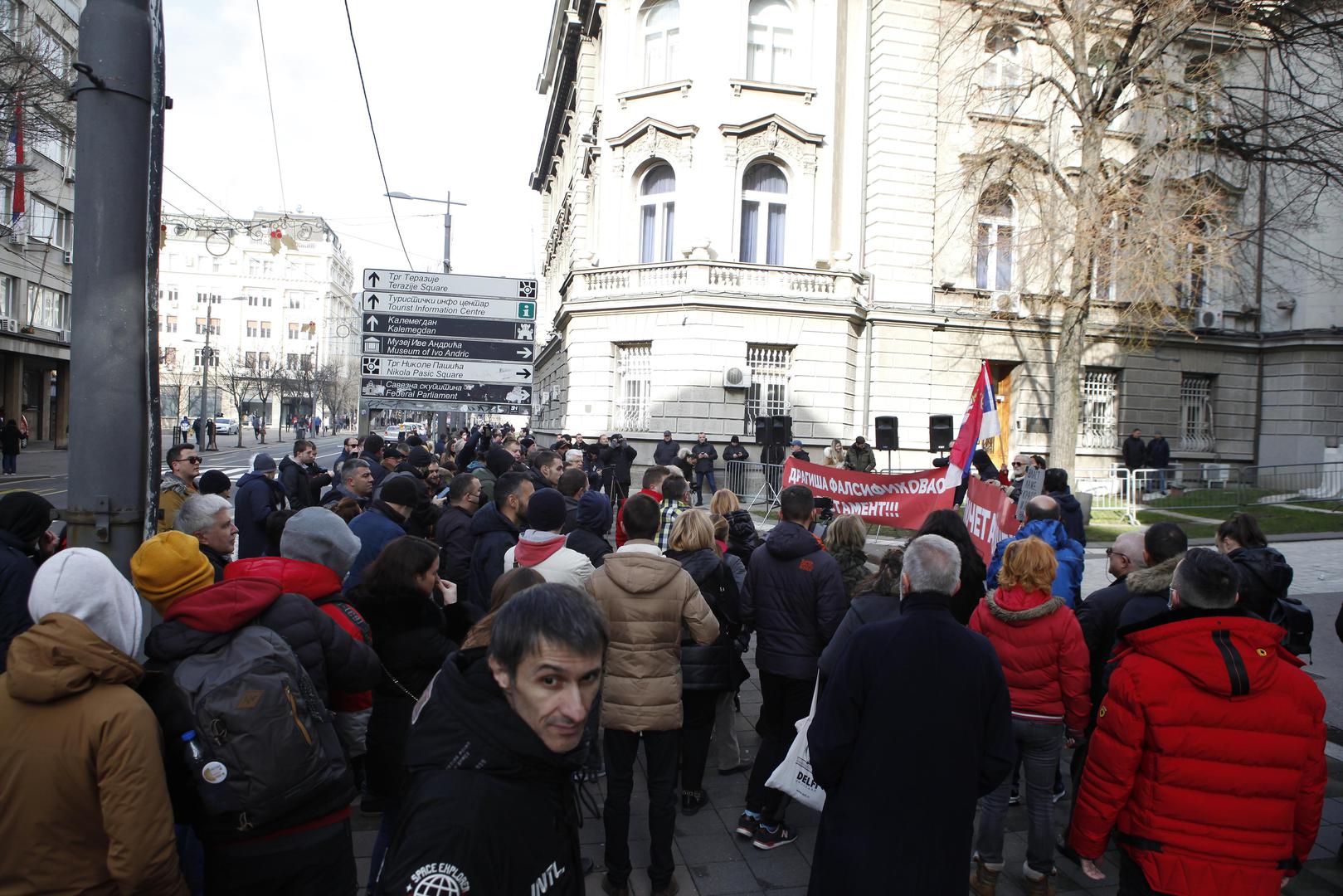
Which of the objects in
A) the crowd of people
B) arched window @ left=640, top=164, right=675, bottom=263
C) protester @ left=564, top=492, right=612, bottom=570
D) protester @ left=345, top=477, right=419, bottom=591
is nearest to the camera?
the crowd of people

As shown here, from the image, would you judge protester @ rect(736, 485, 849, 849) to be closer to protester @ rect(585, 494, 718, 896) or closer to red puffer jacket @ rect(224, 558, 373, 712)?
protester @ rect(585, 494, 718, 896)

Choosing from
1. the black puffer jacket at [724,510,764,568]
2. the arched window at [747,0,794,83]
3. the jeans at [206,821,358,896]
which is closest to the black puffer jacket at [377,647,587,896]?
the jeans at [206,821,358,896]

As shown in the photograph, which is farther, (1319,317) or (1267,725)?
(1319,317)

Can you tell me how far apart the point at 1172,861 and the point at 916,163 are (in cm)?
2260

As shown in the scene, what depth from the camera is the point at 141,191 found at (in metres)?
3.65

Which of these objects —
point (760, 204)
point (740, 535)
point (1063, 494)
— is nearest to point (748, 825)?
point (740, 535)

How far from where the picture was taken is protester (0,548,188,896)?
7.32 ft

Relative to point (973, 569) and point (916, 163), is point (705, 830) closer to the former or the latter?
point (973, 569)

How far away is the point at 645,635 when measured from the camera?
422cm

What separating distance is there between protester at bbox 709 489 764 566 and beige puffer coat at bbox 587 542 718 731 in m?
2.23

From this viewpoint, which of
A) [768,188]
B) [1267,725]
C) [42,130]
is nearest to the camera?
[1267,725]

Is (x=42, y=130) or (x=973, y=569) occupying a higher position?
(x=42, y=130)

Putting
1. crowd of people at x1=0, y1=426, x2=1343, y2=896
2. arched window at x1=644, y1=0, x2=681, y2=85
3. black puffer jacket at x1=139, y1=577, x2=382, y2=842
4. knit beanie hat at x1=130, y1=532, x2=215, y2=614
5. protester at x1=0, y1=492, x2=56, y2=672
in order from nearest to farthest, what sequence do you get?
crowd of people at x1=0, y1=426, x2=1343, y2=896 < black puffer jacket at x1=139, y1=577, x2=382, y2=842 < knit beanie hat at x1=130, y1=532, x2=215, y2=614 < protester at x1=0, y1=492, x2=56, y2=672 < arched window at x1=644, y1=0, x2=681, y2=85

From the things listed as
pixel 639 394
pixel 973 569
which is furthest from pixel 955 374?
pixel 973 569
